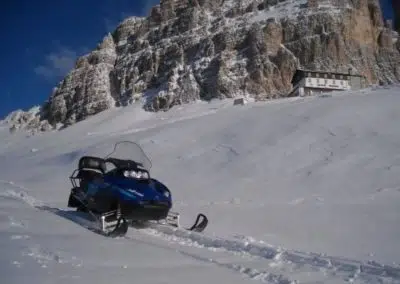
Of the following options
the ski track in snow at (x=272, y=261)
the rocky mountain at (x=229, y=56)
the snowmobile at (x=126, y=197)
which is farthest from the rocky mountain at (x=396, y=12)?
the ski track in snow at (x=272, y=261)

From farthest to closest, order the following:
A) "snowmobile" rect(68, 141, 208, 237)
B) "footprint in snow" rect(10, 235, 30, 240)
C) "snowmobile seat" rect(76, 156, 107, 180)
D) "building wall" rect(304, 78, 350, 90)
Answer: "building wall" rect(304, 78, 350, 90) < "snowmobile seat" rect(76, 156, 107, 180) < "snowmobile" rect(68, 141, 208, 237) < "footprint in snow" rect(10, 235, 30, 240)

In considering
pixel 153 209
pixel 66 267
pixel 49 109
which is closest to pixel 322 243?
pixel 153 209

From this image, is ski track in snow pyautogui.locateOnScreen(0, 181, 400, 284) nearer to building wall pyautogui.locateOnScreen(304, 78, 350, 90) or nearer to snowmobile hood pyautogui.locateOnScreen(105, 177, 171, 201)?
snowmobile hood pyautogui.locateOnScreen(105, 177, 171, 201)

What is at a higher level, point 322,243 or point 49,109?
point 49,109

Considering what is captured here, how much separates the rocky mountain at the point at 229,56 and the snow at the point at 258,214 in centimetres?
5802

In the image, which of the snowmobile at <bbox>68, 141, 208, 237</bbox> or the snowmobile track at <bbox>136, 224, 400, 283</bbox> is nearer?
the snowmobile track at <bbox>136, 224, 400, 283</bbox>

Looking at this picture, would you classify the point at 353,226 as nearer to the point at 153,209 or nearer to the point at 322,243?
the point at 322,243

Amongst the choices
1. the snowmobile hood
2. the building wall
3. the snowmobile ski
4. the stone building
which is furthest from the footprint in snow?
the building wall

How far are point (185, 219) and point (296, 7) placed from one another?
293ft

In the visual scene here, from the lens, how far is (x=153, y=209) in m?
8.09

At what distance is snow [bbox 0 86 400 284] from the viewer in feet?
16.4

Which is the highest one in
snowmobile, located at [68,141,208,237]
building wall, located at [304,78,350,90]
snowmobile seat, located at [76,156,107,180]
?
building wall, located at [304,78,350,90]

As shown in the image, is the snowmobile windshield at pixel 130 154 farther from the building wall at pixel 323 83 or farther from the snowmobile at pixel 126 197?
the building wall at pixel 323 83

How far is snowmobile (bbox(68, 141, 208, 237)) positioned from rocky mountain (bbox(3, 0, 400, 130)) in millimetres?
69240
